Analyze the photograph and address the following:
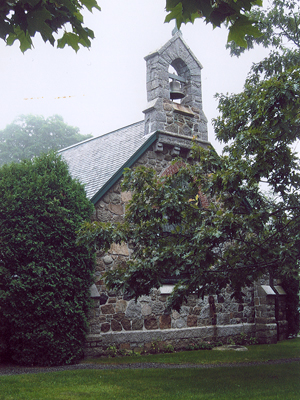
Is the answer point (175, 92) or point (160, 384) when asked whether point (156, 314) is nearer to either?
point (160, 384)

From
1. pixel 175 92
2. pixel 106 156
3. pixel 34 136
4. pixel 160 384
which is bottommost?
pixel 160 384

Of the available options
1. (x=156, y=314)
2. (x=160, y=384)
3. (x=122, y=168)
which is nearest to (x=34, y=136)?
(x=122, y=168)

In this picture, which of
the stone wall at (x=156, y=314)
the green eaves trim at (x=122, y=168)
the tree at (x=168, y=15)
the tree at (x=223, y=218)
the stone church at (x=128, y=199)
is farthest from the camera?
the green eaves trim at (x=122, y=168)

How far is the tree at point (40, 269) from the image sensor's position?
9109mm

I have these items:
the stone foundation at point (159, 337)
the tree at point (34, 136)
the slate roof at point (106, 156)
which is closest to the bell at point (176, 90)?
the slate roof at point (106, 156)

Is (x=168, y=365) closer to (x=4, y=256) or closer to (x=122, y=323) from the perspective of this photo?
(x=122, y=323)

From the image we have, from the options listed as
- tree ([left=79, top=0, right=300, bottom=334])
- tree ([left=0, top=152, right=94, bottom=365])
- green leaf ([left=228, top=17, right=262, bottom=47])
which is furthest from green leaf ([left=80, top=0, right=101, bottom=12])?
tree ([left=0, top=152, right=94, bottom=365])

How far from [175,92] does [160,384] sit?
8.63 metres

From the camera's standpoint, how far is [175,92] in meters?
13.3

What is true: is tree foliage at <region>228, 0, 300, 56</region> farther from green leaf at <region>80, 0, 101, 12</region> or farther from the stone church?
green leaf at <region>80, 0, 101, 12</region>

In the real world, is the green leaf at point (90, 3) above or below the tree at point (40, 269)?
above

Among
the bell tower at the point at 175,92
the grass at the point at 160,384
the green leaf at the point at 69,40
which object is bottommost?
the grass at the point at 160,384

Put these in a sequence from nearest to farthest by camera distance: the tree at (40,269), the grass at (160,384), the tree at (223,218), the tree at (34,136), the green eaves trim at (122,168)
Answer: the grass at (160,384), the tree at (223,218), the tree at (40,269), the green eaves trim at (122,168), the tree at (34,136)

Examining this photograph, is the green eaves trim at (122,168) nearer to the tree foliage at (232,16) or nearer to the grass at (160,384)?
the grass at (160,384)
